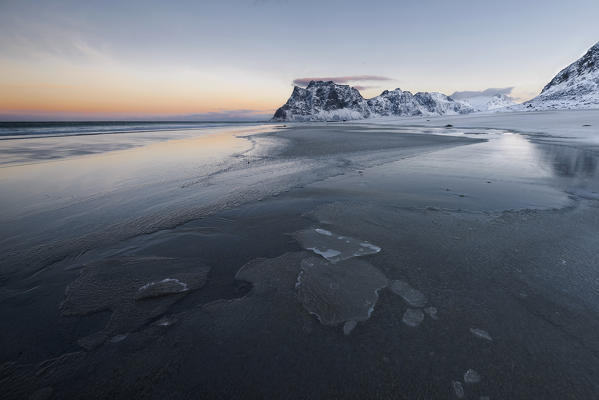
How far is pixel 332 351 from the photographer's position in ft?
6.48

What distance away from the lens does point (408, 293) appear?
2.60 m

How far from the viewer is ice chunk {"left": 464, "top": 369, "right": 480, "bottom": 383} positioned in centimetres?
174

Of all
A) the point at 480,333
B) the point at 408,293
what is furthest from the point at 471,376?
the point at 408,293

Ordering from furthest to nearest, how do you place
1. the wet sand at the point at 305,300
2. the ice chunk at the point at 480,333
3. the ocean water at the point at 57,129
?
the ocean water at the point at 57,129
the ice chunk at the point at 480,333
the wet sand at the point at 305,300

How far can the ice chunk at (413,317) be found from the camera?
7.35 ft

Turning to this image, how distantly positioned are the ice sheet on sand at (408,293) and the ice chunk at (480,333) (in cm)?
42

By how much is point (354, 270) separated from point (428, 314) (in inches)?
34.4

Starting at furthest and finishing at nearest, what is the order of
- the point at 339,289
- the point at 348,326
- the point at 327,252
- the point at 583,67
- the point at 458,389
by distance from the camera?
the point at 583,67 < the point at 327,252 < the point at 339,289 < the point at 348,326 < the point at 458,389

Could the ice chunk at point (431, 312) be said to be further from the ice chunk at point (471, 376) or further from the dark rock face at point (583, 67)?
the dark rock face at point (583, 67)

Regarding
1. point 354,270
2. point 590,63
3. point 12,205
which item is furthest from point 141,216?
point 590,63

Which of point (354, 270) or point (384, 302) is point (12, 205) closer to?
point (354, 270)

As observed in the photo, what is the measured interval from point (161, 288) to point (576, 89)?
144 meters

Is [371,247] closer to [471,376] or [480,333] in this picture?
[480,333]

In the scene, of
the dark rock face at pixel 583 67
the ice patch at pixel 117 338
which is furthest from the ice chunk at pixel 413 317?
the dark rock face at pixel 583 67
